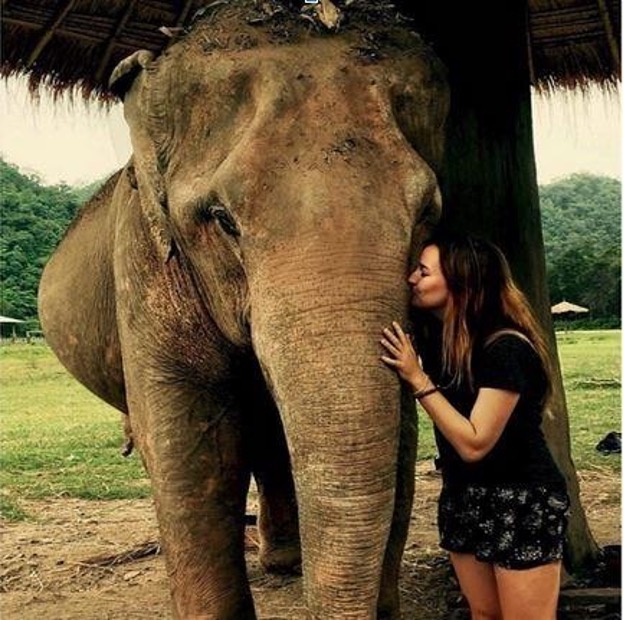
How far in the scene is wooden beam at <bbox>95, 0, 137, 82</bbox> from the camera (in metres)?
4.47

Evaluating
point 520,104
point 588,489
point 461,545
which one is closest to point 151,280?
point 461,545

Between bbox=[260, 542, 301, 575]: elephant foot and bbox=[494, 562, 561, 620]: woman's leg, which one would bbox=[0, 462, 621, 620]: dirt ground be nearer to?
bbox=[260, 542, 301, 575]: elephant foot

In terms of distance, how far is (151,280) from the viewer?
8.84ft

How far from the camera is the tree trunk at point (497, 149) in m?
3.62

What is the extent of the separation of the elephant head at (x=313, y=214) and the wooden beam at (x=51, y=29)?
1879 mm

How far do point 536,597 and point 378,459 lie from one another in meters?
0.69

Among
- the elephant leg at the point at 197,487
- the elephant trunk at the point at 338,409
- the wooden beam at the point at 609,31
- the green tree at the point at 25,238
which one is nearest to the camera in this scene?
the elephant trunk at the point at 338,409

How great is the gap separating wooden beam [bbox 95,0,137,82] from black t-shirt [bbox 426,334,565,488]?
259 centimetres

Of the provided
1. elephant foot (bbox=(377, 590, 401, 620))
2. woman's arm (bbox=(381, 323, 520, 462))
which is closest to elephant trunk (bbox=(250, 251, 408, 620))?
woman's arm (bbox=(381, 323, 520, 462))

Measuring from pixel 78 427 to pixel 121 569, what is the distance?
568 centimetres

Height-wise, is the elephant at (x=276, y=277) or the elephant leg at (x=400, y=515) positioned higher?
the elephant at (x=276, y=277)

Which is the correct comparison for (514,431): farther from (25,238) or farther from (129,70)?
(25,238)

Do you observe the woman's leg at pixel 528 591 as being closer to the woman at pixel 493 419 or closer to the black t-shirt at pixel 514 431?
the woman at pixel 493 419

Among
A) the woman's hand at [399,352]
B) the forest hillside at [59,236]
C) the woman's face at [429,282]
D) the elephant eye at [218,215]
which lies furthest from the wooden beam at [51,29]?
the forest hillside at [59,236]
